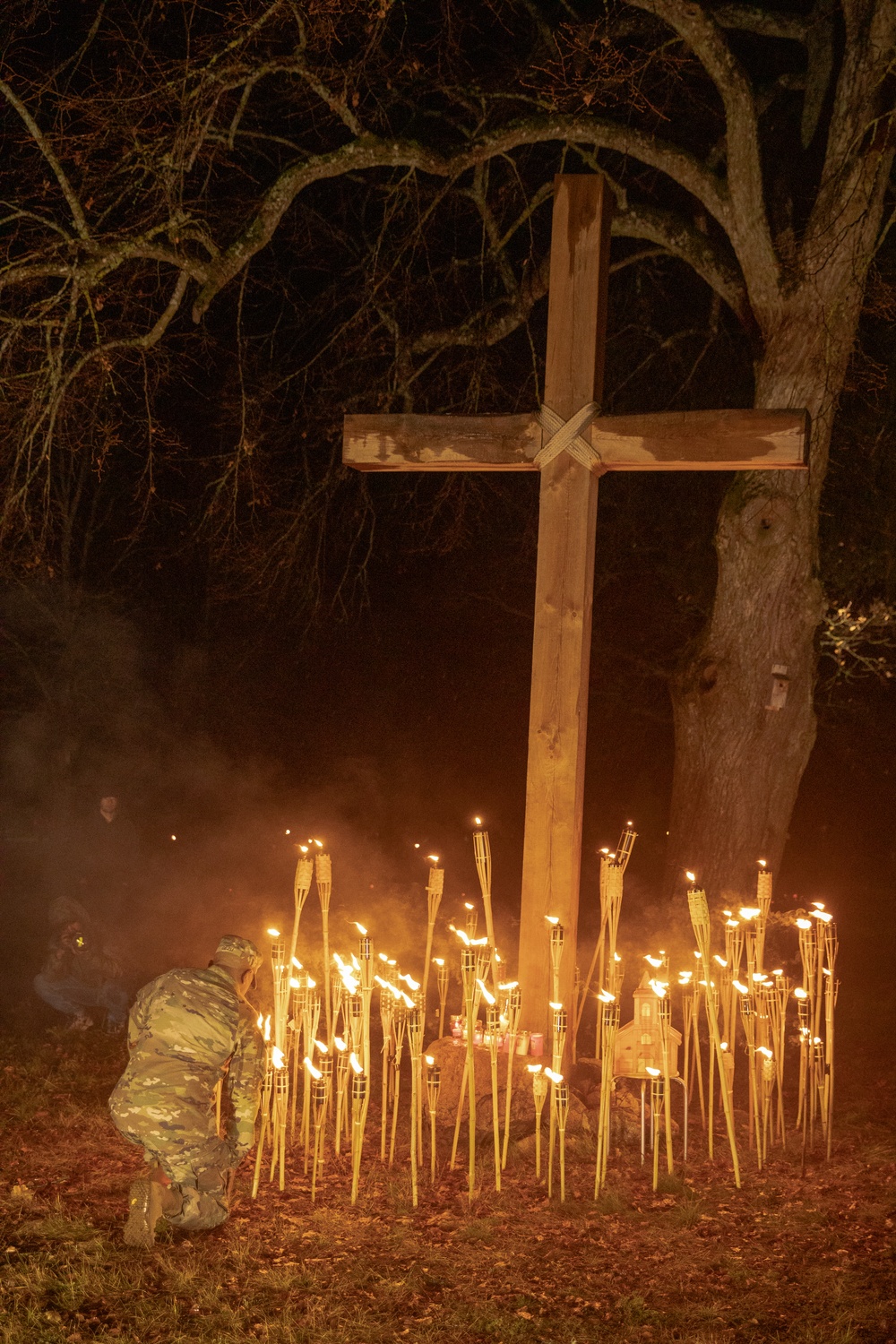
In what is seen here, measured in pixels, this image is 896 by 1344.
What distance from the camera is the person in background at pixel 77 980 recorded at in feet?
25.9

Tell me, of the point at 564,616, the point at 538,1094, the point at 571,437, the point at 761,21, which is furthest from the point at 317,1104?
the point at 761,21

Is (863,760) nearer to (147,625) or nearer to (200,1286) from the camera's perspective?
(147,625)

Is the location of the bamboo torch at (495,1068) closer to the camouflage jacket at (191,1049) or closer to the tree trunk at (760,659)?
the camouflage jacket at (191,1049)

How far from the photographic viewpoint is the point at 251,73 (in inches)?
264

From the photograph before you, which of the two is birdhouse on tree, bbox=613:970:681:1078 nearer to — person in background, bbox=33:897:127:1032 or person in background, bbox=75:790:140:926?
person in background, bbox=33:897:127:1032

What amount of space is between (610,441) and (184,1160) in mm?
3424

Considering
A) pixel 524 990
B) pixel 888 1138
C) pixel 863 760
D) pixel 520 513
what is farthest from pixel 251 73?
pixel 863 760

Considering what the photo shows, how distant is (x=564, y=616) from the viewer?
541cm

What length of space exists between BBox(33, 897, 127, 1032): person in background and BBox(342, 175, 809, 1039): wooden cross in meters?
3.59

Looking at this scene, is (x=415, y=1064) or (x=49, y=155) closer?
(x=415, y=1064)

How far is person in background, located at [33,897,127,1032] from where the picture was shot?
7.90 m

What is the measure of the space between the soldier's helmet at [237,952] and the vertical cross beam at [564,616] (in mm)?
1247

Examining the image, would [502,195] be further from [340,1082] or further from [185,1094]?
[185,1094]

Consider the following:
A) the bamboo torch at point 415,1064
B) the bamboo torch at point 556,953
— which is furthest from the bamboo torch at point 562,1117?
the bamboo torch at point 415,1064
